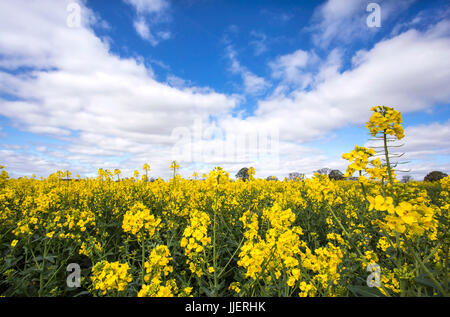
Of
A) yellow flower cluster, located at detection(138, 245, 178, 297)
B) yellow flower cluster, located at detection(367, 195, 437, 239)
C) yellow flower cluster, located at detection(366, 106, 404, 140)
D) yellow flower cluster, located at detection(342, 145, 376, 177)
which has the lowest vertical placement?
yellow flower cluster, located at detection(138, 245, 178, 297)

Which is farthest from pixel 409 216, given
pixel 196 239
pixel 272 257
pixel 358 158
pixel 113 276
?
pixel 113 276

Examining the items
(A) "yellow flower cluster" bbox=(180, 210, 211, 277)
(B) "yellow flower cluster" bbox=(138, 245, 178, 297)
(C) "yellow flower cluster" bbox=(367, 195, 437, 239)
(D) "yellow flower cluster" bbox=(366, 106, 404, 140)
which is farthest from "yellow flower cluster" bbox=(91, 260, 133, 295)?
(D) "yellow flower cluster" bbox=(366, 106, 404, 140)

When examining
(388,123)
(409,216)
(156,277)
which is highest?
(388,123)

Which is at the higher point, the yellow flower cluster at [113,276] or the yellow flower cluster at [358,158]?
the yellow flower cluster at [358,158]

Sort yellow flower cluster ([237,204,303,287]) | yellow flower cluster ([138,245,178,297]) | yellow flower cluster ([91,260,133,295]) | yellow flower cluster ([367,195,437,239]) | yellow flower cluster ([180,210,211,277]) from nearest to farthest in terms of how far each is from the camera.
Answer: yellow flower cluster ([367,195,437,239]) < yellow flower cluster ([138,245,178,297]) < yellow flower cluster ([91,260,133,295]) < yellow flower cluster ([237,204,303,287]) < yellow flower cluster ([180,210,211,277])

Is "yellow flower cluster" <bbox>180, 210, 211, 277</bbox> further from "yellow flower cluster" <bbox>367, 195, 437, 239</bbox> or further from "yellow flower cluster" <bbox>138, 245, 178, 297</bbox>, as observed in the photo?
"yellow flower cluster" <bbox>367, 195, 437, 239</bbox>

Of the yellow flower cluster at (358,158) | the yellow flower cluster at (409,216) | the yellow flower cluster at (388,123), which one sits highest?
the yellow flower cluster at (388,123)

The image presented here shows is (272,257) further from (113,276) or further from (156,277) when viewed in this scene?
(113,276)

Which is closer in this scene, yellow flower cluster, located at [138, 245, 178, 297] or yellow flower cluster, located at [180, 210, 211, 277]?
yellow flower cluster, located at [138, 245, 178, 297]

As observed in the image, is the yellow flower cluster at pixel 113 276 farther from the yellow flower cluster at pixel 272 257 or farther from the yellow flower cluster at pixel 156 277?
the yellow flower cluster at pixel 272 257

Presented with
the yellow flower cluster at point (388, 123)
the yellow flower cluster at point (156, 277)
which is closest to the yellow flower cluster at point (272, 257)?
the yellow flower cluster at point (156, 277)
